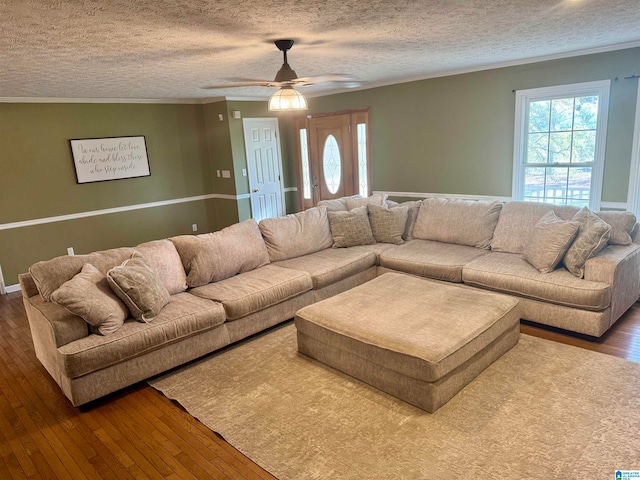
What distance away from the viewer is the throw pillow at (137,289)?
10.0 feet

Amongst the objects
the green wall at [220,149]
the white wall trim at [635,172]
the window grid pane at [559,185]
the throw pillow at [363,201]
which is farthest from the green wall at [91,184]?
the white wall trim at [635,172]

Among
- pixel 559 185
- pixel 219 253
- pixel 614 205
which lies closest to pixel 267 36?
pixel 219 253

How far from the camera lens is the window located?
4.52 meters

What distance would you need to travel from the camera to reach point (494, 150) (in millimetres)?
5297

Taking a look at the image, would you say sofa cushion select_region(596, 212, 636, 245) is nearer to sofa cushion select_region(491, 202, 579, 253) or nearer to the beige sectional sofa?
the beige sectional sofa

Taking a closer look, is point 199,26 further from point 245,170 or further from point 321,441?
point 245,170

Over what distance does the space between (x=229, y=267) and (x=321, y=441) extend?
1951 mm

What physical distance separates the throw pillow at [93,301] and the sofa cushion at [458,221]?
10.7 feet

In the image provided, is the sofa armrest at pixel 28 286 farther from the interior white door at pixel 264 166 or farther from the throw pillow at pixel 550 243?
the interior white door at pixel 264 166

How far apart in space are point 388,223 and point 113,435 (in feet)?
11.0

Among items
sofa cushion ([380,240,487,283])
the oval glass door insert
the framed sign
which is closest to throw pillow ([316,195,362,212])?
sofa cushion ([380,240,487,283])

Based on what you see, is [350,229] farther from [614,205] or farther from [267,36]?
[614,205]

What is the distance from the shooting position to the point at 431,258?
429cm

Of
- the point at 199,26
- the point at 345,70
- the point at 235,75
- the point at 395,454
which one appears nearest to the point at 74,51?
the point at 199,26
